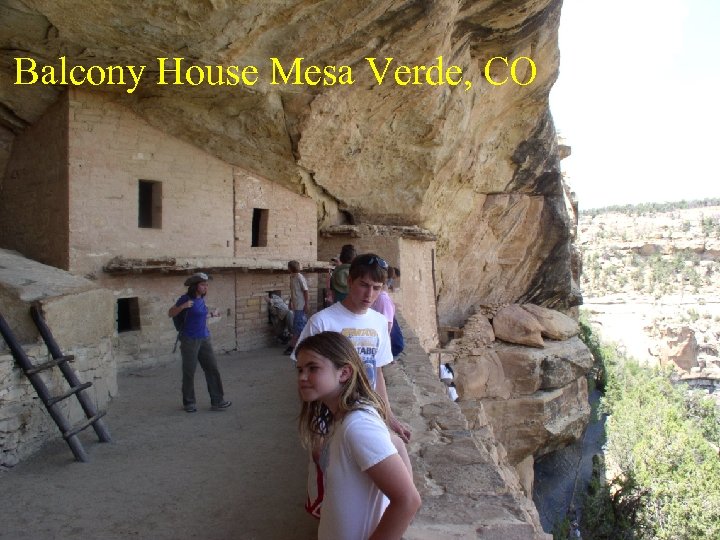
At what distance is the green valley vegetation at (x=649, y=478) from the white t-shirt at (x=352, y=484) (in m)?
11.7

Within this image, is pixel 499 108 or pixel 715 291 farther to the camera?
pixel 715 291

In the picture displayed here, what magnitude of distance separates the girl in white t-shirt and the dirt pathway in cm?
128

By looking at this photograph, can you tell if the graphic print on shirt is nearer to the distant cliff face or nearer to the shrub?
the distant cliff face

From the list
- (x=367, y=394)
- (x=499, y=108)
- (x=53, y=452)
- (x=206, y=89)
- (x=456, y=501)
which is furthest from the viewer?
(x=499, y=108)

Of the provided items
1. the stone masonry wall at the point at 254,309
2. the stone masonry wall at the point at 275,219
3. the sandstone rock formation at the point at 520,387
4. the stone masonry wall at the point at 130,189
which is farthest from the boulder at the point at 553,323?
the stone masonry wall at the point at 130,189

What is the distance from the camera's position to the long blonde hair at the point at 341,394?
1524 millimetres

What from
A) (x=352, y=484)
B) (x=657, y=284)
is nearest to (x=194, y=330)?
(x=352, y=484)

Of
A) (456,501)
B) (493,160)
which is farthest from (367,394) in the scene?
(493,160)

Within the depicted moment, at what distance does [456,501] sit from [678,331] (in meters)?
36.8

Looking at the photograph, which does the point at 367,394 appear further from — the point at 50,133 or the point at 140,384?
the point at 50,133

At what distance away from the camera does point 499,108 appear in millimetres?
10555

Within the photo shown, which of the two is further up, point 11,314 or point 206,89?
point 206,89

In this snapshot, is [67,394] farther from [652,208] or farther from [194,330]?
[652,208]

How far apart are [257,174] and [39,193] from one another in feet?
9.12
